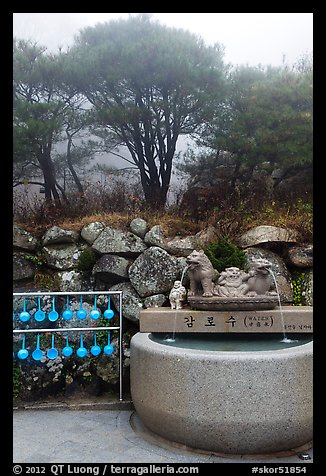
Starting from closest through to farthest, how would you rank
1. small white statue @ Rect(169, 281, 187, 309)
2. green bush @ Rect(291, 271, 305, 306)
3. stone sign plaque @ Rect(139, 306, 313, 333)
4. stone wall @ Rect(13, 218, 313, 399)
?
stone sign plaque @ Rect(139, 306, 313, 333)
small white statue @ Rect(169, 281, 187, 309)
stone wall @ Rect(13, 218, 313, 399)
green bush @ Rect(291, 271, 305, 306)

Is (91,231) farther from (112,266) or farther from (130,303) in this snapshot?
(130,303)

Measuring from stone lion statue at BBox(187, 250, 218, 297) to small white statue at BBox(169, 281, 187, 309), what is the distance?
14 cm

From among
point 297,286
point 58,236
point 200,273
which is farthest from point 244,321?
point 58,236

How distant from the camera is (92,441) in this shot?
3.43m

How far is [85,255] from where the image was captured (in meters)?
4.83

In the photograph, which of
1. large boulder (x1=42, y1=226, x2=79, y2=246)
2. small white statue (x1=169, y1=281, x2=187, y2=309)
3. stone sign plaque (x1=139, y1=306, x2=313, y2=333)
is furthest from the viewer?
large boulder (x1=42, y1=226, x2=79, y2=246)

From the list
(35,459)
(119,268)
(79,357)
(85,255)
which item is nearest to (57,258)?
(85,255)

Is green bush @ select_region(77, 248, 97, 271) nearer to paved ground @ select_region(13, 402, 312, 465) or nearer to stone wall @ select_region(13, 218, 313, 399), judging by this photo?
stone wall @ select_region(13, 218, 313, 399)

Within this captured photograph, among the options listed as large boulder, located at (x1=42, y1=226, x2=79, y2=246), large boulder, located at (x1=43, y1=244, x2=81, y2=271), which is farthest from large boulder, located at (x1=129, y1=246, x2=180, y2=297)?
large boulder, located at (x1=42, y1=226, x2=79, y2=246)

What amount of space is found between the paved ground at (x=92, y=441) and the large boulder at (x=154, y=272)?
131 centimetres

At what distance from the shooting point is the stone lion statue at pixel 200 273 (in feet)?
13.4

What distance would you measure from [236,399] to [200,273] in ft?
4.61

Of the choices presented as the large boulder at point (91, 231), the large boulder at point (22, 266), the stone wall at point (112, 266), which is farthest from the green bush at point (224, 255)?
the large boulder at point (22, 266)

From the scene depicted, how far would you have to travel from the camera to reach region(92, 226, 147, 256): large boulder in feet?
15.8
